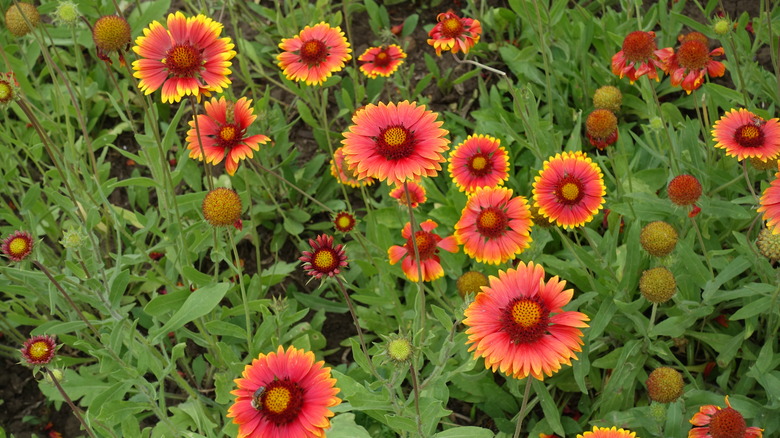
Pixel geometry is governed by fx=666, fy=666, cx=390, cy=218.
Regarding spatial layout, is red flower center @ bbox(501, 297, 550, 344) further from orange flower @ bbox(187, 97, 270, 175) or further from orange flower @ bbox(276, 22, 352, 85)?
orange flower @ bbox(276, 22, 352, 85)

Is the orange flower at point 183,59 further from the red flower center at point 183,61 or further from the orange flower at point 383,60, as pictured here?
the orange flower at point 383,60

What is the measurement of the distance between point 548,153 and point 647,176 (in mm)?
429

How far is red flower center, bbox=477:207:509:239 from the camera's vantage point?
2229 millimetres

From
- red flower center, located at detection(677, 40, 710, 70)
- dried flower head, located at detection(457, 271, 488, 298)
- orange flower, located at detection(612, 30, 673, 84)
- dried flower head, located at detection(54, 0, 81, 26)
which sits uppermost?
red flower center, located at detection(677, 40, 710, 70)

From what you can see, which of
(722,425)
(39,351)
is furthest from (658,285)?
(39,351)

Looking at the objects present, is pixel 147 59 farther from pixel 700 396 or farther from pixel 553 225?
pixel 700 396

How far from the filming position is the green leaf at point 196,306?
2248mm

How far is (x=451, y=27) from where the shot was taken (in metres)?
2.86

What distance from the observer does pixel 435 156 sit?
1762 mm

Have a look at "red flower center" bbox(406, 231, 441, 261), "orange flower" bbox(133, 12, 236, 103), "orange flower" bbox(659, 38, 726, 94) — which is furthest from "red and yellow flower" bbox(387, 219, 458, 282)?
"orange flower" bbox(659, 38, 726, 94)

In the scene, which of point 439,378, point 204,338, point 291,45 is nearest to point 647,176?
point 439,378

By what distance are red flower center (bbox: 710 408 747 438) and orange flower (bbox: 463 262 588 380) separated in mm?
506

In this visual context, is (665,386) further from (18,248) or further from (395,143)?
(18,248)

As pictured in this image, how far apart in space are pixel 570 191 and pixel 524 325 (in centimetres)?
65
